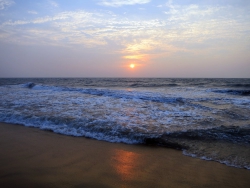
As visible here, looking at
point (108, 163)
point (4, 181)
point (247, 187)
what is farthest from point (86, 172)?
point (247, 187)

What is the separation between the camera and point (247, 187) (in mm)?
2801

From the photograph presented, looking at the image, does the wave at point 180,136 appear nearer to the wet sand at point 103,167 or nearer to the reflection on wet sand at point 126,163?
the wet sand at point 103,167

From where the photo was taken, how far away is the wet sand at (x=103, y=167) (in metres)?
2.86

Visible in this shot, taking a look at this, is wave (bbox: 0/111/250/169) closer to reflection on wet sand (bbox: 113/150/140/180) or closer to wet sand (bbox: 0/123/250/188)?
wet sand (bbox: 0/123/250/188)

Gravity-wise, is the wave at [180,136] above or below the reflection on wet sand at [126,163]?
above

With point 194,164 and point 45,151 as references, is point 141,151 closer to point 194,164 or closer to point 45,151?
point 194,164

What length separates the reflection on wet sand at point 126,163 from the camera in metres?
3.11

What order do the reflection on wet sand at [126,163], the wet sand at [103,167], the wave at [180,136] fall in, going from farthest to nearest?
1. the wave at [180,136]
2. the reflection on wet sand at [126,163]
3. the wet sand at [103,167]

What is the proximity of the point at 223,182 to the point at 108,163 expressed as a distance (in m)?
2.04

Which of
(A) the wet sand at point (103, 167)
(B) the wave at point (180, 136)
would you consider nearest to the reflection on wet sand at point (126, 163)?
(A) the wet sand at point (103, 167)

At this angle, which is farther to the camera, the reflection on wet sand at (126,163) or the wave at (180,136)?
the wave at (180,136)

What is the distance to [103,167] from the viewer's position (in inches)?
131

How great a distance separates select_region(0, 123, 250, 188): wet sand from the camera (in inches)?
112

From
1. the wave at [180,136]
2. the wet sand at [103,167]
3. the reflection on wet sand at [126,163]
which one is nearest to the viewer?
the wet sand at [103,167]
